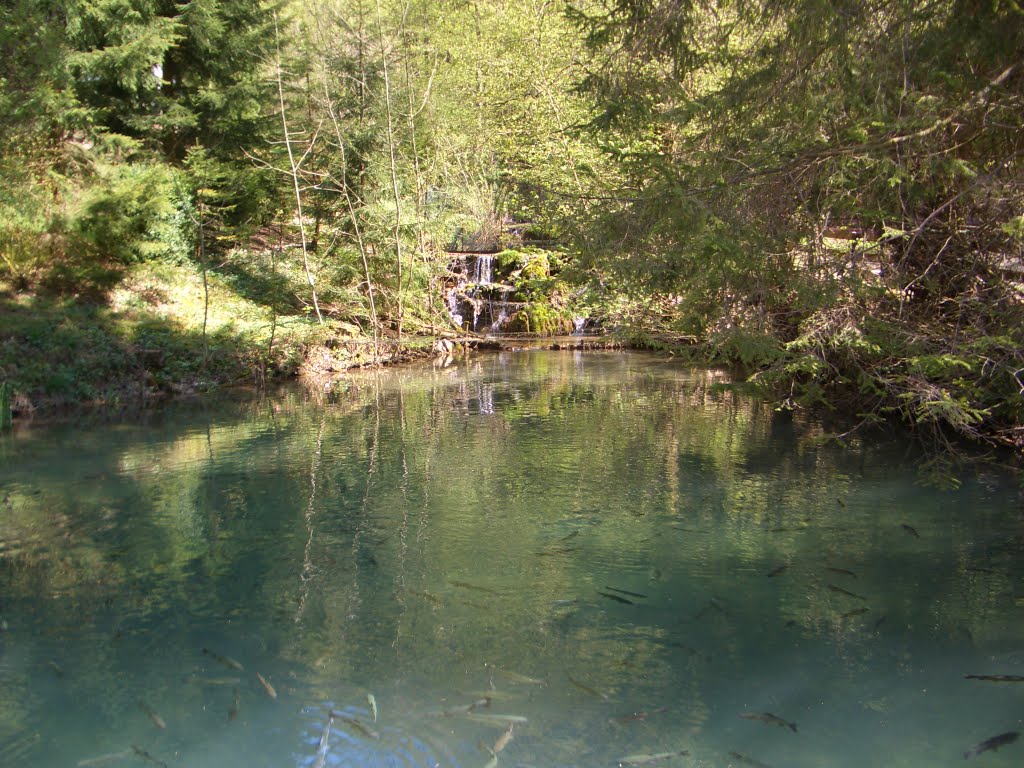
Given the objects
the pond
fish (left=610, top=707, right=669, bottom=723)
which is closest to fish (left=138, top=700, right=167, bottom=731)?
the pond

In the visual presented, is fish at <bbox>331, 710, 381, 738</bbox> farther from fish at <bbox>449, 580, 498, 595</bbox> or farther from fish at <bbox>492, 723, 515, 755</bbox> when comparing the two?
fish at <bbox>449, 580, 498, 595</bbox>

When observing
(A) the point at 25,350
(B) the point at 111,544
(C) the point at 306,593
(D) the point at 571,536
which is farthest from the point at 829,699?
(A) the point at 25,350

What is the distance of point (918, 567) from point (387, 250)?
1420 cm

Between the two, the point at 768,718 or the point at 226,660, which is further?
the point at 226,660

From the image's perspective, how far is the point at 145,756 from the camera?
3.90 m

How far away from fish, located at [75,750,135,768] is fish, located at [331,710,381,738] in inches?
37.6

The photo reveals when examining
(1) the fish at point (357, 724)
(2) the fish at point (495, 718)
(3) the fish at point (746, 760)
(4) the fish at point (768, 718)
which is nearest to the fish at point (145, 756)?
(1) the fish at point (357, 724)

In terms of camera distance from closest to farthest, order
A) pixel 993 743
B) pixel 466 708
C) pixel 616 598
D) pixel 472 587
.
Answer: pixel 993 743 → pixel 466 708 → pixel 616 598 → pixel 472 587

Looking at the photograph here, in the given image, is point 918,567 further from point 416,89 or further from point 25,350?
point 416,89

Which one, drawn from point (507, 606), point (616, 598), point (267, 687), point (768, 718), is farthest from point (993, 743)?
point (267, 687)

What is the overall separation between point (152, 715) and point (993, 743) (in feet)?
13.4

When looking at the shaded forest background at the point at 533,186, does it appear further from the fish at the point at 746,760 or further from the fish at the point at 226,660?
the fish at the point at 226,660

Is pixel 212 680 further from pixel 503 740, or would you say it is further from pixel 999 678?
pixel 999 678

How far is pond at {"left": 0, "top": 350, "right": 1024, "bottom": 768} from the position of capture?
13.3 feet
